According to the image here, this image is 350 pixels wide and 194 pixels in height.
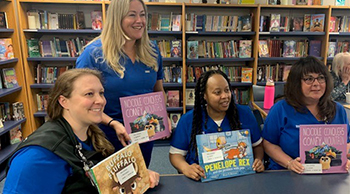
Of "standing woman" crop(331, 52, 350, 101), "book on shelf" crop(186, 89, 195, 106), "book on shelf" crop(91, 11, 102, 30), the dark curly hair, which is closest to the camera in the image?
the dark curly hair

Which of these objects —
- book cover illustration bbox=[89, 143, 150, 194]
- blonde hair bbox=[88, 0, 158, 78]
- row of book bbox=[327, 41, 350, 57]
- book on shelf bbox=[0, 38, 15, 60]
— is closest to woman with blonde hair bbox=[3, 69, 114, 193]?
book cover illustration bbox=[89, 143, 150, 194]

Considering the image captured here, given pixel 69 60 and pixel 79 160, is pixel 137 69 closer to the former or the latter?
pixel 79 160

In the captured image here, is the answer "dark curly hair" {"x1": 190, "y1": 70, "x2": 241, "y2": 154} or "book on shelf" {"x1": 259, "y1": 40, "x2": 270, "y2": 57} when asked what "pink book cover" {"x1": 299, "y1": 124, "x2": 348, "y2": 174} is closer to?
"dark curly hair" {"x1": 190, "y1": 70, "x2": 241, "y2": 154}

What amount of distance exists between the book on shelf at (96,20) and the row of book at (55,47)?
0.94 feet

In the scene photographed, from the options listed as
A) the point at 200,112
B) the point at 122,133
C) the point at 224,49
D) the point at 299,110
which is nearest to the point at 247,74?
the point at 224,49

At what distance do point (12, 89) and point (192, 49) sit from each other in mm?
2662

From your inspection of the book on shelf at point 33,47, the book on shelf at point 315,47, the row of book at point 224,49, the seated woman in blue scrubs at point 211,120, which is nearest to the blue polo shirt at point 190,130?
the seated woman in blue scrubs at point 211,120

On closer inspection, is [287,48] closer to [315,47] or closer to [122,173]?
[315,47]

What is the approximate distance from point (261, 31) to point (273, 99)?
169cm

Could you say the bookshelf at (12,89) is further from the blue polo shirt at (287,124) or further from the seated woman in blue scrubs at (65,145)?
the blue polo shirt at (287,124)

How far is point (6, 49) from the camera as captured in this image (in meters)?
3.38

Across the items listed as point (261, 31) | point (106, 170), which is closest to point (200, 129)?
point (106, 170)

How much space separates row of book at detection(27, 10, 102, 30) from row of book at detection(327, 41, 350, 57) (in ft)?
12.8

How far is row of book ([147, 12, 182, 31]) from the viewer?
3.99 m
